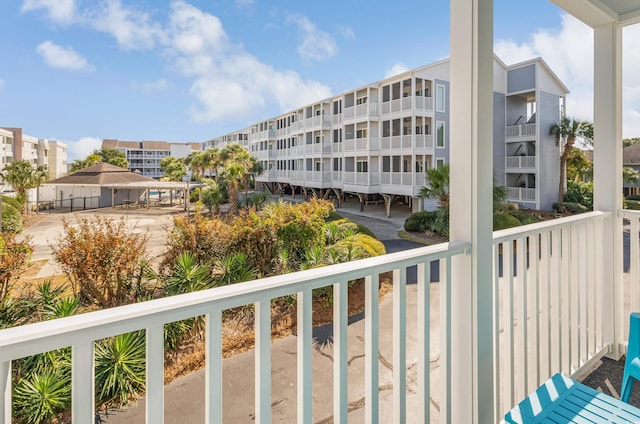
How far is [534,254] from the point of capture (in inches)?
57.9

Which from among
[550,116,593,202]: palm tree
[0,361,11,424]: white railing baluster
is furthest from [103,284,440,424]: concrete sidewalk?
[550,116,593,202]: palm tree

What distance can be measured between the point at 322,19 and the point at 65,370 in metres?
2.63

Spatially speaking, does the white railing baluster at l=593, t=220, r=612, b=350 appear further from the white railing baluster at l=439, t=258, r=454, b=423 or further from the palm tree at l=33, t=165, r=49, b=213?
the palm tree at l=33, t=165, r=49, b=213

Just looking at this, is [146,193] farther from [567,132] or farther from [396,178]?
[567,132]

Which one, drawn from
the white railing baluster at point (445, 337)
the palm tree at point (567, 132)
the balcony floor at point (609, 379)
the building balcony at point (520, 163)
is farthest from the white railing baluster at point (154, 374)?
the palm tree at point (567, 132)

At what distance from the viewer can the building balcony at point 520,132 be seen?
5.22m

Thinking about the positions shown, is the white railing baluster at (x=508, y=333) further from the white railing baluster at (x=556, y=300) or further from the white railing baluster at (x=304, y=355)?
the white railing baluster at (x=304, y=355)

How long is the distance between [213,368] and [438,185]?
562cm

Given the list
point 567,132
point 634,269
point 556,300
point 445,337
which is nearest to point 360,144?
point 567,132

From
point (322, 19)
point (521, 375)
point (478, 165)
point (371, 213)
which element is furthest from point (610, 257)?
point (371, 213)

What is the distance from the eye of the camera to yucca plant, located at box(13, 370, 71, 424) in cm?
170

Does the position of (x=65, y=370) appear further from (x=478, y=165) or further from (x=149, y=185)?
(x=478, y=165)

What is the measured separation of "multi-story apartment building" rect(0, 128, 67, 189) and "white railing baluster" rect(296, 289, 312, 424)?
1.11 m

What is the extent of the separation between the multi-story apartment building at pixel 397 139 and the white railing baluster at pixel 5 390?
112 inches
